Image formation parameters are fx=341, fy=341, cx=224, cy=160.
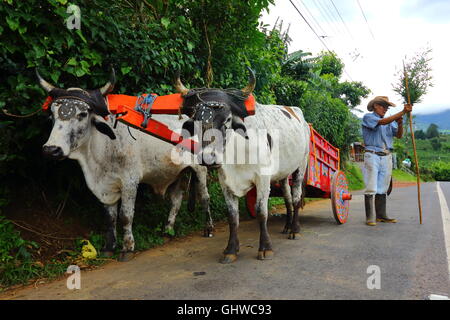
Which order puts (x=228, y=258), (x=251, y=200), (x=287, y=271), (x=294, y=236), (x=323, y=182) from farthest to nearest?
(x=251, y=200), (x=323, y=182), (x=294, y=236), (x=228, y=258), (x=287, y=271)

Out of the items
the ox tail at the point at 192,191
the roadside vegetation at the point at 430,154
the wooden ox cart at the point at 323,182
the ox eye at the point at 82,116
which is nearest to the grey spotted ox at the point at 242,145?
the wooden ox cart at the point at 323,182

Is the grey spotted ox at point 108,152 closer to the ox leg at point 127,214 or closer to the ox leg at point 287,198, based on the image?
the ox leg at point 127,214

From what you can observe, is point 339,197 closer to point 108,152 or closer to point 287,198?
point 287,198

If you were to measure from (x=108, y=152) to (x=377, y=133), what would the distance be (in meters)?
4.49

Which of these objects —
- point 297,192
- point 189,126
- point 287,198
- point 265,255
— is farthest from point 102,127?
point 297,192

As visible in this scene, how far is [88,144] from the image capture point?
4.15m

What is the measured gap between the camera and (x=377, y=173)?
19.7 ft

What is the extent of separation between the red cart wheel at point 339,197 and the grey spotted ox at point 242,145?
714 millimetres

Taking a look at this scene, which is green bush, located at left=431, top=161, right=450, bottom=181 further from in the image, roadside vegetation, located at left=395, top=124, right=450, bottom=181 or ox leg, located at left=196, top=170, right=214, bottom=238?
ox leg, located at left=196, top=170, right=214, bottom=238

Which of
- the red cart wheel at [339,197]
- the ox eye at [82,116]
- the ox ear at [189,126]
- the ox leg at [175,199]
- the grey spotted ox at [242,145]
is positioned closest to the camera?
the grey spotted ox at [242,145]

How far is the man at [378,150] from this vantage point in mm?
5941

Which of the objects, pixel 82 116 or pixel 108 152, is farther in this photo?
pixel 108 152

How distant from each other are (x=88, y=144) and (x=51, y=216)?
1.28 m
